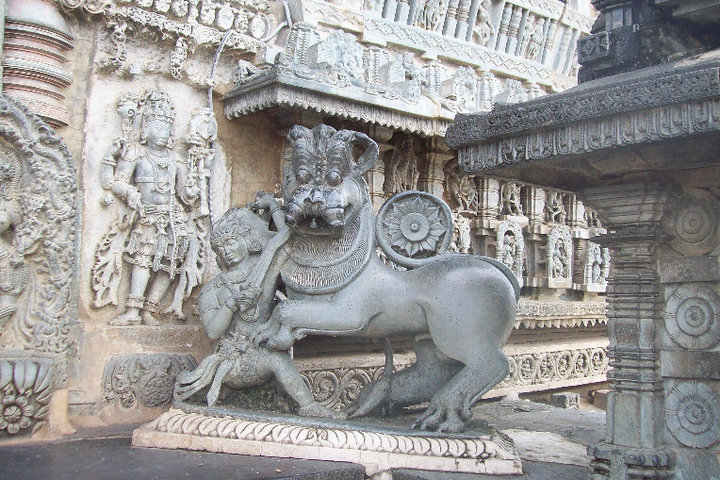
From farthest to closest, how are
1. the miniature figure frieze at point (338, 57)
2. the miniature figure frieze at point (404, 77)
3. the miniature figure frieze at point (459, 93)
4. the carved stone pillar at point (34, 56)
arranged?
the miniature figure frieze at point (459, 93)
the miniature figure frieze at point (404, 77)
the miniature figure frieze at point (338, 57)
the carved stone pillar at point (34, 56)

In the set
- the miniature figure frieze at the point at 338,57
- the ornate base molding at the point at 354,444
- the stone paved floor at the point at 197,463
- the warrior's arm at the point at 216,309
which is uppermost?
the miniature figure frieze at the point at 338,57

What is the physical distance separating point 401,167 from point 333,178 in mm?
3559

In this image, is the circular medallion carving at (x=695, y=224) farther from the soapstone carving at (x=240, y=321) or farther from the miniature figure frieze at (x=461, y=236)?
the miniature figure frieze at (x=461, y=236)

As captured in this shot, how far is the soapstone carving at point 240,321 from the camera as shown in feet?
17.1

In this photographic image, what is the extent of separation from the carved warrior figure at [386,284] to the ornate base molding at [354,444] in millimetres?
323

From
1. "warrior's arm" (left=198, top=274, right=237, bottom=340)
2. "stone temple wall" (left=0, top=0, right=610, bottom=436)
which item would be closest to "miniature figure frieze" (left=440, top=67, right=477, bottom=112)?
"stone temple wall" (left=0, top=0, right=610, bottom=436)

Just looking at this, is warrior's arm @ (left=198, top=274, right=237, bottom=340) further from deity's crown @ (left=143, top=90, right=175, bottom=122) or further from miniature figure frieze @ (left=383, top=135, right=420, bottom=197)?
miniature figure frieze @ (left=383, top=135, right=420, bottom=197)

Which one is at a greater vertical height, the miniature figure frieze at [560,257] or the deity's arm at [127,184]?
the deity's arm at [127,184]

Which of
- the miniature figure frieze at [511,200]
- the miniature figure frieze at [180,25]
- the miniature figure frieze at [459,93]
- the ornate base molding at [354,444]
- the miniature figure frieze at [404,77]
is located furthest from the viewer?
the miniature figure frieze at [511,200]

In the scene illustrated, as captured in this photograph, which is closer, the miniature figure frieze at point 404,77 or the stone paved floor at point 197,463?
the stone paved floor at point 197,463

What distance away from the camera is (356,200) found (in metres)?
5.36

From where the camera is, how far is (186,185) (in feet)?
22.9

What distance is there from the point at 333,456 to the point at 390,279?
1.34 metres

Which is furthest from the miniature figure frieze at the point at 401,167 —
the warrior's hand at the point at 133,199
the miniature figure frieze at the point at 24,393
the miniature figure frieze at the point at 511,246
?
the miniature figure frieze at the point at 24,393
